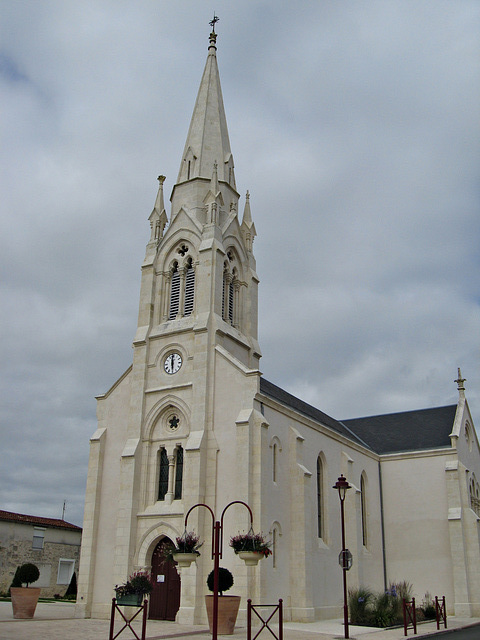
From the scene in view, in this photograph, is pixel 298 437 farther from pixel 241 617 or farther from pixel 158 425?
pixel 241 617

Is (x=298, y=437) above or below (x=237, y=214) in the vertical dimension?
below

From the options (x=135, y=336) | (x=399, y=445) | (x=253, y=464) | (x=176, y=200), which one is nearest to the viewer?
(x=253, y=464)

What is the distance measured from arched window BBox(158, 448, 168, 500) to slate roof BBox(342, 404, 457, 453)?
58.5 feet

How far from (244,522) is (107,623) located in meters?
6.16

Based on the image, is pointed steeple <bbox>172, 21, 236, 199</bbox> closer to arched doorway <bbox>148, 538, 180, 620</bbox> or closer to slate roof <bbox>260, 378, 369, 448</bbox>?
slate roof <bbox>260, 378, 369, 448</bbox>

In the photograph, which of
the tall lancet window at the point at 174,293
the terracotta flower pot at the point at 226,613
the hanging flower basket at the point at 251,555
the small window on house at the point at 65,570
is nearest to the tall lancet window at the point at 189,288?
the tall lancet window at the point at 174,293

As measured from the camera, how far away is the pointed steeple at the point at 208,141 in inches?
1309

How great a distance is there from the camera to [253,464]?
2461 centimetres

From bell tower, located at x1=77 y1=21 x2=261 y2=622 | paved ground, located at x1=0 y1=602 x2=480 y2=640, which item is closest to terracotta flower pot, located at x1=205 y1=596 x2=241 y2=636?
paved ground, located at x1=0 y1=602 x2=480 y2=640

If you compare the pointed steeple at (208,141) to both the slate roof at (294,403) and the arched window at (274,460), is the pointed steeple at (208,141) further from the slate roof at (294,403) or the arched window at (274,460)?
the arched window at (274,460)

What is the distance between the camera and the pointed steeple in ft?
109

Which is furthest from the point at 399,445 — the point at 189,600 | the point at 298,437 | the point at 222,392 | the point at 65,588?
the point at 65,588

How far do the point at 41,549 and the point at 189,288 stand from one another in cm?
2128

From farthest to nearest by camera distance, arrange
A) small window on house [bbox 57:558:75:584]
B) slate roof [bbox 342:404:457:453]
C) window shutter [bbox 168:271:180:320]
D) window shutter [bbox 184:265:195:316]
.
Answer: small window on house [bbox 57:558:75:584] → slate roof [bbox 342:404:457:453] → window shutter [bbox 168:271:180:320] → window shutter [bbox 184:265:195:316]
